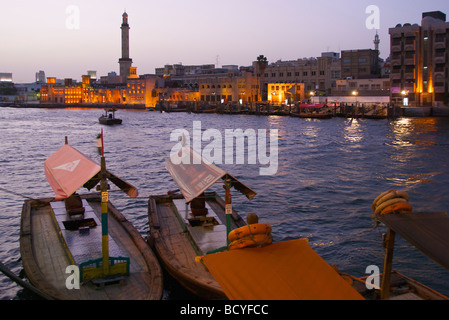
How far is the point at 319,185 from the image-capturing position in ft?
89.7

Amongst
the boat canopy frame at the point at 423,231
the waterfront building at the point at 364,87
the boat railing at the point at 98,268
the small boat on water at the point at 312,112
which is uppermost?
the waterfront building at the point at 364,87

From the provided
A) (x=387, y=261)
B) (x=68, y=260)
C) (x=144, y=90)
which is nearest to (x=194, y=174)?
(x=68, y=260)

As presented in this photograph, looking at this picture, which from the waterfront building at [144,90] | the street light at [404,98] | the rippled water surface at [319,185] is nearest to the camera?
the rippled water surface at [319,185]

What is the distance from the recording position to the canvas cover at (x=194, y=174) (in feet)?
38.4

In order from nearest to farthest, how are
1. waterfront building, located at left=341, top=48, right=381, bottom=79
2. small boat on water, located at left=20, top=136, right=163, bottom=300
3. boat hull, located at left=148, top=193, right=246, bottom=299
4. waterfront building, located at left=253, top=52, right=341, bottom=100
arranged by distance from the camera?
small boat on water, located at left=20, top=136, right=163, bottom=300 < boat hull, located at left=148, top=193, right=246, bottom=299 < waterfront building, located at left=341, top=48, right=381, bottom=79 < waterfront building, located at left=253, top=52, right=341, bottom=100

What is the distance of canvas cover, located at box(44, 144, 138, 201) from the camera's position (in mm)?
11328

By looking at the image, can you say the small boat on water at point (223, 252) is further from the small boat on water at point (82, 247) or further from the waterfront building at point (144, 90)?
the waterfront building at point (144, 90)

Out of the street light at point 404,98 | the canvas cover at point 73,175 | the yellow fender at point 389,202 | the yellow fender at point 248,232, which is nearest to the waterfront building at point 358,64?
the street light at point 404,98

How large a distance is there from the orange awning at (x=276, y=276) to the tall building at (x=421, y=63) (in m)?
83.1

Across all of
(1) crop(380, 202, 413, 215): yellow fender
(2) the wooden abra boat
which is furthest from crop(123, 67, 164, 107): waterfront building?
(1) crop(380, 202, 413, 215): yellow fender

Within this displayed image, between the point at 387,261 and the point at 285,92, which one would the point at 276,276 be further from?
the point at 285,92

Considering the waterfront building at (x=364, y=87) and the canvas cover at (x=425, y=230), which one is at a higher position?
the waterfront building at (x=364, y=87)

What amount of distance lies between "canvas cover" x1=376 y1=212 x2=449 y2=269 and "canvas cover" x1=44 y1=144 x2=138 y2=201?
6.84 m

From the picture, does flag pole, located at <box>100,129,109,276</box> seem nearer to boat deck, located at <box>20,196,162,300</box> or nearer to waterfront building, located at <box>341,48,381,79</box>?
boat deck, located at <box>20,196,162,300</box>
